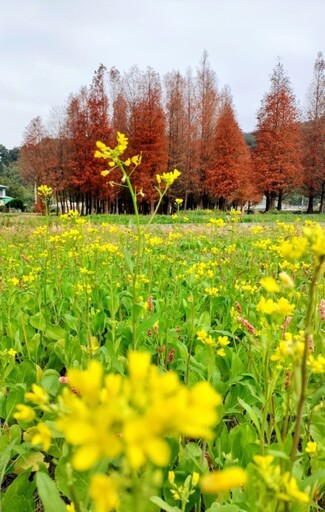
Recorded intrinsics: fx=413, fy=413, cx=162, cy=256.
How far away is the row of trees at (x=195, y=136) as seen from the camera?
83.5ft

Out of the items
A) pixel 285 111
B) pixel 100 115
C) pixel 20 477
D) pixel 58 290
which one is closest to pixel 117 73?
pixel 100 115

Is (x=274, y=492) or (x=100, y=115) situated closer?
(x=274, y=492)

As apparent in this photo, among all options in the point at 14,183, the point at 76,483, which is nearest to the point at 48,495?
the point at 76,483

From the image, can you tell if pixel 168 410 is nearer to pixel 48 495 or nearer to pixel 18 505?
pixel 48 495

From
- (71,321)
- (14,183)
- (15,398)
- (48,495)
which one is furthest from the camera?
(14,183)

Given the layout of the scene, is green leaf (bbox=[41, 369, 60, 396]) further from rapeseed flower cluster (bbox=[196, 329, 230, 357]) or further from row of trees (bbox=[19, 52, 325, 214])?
row of trees (bbox=[19, 52, 325, 214])

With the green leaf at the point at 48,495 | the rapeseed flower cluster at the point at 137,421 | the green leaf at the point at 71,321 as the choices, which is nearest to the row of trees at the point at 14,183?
the green leaf at the point at 71,321

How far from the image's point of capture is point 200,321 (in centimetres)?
233

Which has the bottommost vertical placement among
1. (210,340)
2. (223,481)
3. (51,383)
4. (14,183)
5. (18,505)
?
(18,505)

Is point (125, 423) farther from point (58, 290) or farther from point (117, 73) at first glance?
point (117, 73)

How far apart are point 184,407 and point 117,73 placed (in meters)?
32.3

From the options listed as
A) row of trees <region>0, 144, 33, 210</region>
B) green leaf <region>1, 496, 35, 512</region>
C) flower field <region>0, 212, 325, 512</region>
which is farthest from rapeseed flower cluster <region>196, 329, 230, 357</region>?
row of trees <region>0, 144, 33, 210</region>

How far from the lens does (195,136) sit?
93.5 ft

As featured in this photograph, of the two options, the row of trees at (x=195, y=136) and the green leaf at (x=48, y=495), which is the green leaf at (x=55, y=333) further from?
the row of trees at (x=195, y=136)
